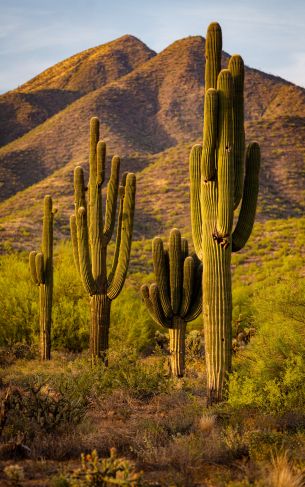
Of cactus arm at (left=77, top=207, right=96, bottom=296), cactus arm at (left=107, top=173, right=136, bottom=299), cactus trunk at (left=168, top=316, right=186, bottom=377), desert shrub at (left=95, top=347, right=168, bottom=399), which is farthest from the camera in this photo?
cactus arm at (left=107, top=173, right=136, bottom=299)

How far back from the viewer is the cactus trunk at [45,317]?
14.6m

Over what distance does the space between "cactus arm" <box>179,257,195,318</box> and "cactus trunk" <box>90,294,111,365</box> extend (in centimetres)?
170

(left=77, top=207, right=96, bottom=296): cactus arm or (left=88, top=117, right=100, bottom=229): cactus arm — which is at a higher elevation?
(left=88, top=117, right=100, bottom=229): cactus arm

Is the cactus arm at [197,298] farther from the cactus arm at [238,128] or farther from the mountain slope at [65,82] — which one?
the mountain slope at [65,82]

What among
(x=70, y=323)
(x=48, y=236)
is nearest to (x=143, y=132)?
(x=70, y=323)

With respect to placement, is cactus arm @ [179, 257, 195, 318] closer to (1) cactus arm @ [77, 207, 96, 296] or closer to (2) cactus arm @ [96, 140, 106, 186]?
(1) cactus arm @ [77, 207, 96, 296]

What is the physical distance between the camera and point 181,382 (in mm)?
10859

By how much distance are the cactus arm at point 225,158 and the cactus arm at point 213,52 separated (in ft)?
1.16

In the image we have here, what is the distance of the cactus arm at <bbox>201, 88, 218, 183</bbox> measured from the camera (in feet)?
28.8

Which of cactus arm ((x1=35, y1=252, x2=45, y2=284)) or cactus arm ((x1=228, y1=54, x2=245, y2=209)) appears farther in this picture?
cactus arm ((x1=35, y1=252, x2=45, y2=284))

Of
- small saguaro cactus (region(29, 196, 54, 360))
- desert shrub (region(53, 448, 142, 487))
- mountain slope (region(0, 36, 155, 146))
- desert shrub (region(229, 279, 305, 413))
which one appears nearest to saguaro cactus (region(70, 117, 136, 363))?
small saguaro cactus (region(29, 196, 54, 360))

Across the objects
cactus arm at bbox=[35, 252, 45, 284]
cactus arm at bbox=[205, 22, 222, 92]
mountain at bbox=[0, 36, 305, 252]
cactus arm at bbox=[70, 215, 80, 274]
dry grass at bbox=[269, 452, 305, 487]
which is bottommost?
dry grass at bbox=[269, 452, 305, 487]

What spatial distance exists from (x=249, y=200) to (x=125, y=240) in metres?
3.96

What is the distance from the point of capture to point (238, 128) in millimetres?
Answer: 9219
